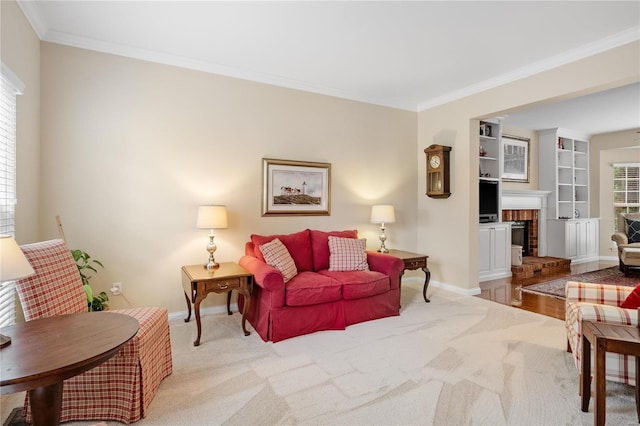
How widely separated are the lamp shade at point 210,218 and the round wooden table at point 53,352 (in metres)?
1.60

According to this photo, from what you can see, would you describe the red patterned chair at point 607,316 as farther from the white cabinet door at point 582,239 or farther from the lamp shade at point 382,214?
the white cabinet door at point 582,239

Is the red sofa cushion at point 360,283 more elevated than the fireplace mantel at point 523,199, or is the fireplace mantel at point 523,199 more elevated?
the fireplace mantel at point 523,199

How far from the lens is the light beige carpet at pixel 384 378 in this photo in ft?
6.51

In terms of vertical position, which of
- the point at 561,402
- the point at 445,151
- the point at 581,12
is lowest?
the point at 561,402

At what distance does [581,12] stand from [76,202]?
4.72m

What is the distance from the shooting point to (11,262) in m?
1.43

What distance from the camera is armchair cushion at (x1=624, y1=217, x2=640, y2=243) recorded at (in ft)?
19.2

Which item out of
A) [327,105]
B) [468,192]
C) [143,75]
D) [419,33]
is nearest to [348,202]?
[327,105]

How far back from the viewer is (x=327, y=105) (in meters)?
4.53

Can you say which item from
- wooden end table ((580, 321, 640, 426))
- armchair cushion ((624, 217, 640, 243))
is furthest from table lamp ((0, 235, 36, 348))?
armchair cushion ((624, 217, 640, 243))

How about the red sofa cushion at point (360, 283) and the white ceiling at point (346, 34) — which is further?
the red sofa cushion at point (360, 283)

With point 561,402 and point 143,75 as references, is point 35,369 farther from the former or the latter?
point 143,75

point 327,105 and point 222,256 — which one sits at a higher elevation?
point 327,105

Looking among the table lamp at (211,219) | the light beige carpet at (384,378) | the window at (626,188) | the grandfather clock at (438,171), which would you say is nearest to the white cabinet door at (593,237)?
the window at (626,188)
